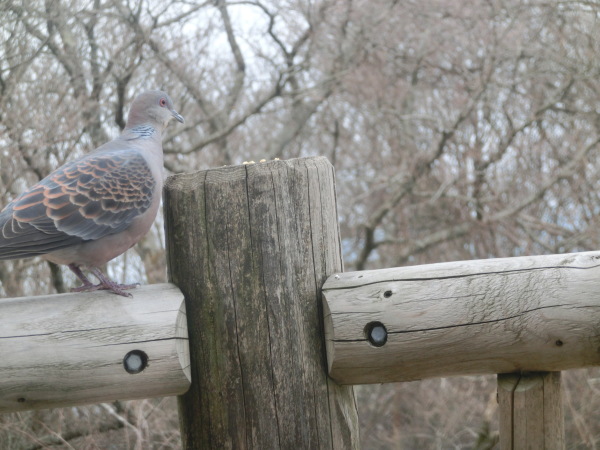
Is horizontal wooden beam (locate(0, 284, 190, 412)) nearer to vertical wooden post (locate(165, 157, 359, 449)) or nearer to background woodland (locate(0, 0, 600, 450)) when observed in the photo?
vertical wooden post (locate(165, 157, 359, 449))

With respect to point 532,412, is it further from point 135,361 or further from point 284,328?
point 135,361

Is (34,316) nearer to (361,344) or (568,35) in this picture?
(361,344)

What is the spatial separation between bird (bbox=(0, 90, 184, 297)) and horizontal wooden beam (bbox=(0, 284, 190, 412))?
0.30 m

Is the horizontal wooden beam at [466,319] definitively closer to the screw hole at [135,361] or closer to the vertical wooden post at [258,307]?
the vertical wooden post at [258,307]

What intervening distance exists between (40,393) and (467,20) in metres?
5.47

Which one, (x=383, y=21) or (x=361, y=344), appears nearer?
(x=361, y=344)

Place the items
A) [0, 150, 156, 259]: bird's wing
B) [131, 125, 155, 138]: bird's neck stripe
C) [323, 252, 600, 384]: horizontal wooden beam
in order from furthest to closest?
1. [131, 125, 155, 138]: bird's neck stripe
2. [0, 150, 156, 259]: bird's wing
3. [323, 252, 600, 384]: horizontal wooden beam

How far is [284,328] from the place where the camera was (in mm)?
1942

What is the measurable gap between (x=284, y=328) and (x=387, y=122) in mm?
5376

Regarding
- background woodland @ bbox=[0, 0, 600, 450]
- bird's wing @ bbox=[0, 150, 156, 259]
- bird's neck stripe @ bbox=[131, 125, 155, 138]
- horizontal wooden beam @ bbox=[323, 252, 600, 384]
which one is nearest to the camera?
horizontal wooden beam @ bbox=[323, 252, 600, 384]

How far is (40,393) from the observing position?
1852 millimetres

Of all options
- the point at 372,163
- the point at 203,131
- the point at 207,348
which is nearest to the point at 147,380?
the point at 207,348

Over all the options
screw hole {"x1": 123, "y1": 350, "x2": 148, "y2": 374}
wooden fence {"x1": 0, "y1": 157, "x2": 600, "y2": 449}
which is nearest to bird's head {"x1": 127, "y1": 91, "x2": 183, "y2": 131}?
wooden fence {"x1": 0, "y1": 157, "x2": 600, "y2": 449}

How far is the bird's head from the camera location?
9.42ft
